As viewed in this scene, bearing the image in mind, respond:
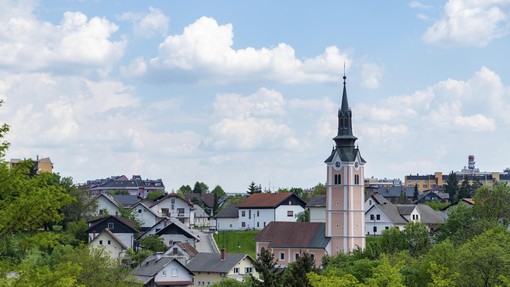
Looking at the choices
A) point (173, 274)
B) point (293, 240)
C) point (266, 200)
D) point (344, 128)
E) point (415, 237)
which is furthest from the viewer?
point (266, 200)

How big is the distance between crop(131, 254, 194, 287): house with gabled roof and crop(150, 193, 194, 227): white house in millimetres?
47925

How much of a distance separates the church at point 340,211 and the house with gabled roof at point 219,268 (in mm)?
13517

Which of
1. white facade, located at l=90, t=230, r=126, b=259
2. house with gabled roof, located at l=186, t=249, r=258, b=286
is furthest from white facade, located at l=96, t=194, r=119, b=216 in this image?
house with gabled roof, located at l=186, t=249, r=258, b=286

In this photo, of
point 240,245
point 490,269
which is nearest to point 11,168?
point 490,269

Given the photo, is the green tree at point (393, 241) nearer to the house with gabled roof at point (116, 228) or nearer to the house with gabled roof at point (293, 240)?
the house with gabled roof at point (293, 240)

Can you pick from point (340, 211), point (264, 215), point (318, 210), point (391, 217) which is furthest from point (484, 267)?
point (264, 215)

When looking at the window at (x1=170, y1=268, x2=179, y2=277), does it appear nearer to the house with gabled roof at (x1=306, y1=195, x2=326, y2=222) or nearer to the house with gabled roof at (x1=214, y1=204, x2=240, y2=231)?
the house with gabled roof at (x1=306, y1=195, x2=326, y2=222)

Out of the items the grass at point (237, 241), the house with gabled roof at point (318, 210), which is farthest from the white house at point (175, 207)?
the house with gabled roof at point (318, 210)

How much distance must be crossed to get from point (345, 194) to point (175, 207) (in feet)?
133

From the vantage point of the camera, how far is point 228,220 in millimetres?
115500

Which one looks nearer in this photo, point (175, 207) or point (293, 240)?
point (293, 240)

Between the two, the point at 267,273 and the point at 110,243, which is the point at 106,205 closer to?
the point at 110,243

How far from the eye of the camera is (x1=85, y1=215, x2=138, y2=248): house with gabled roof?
88.0m

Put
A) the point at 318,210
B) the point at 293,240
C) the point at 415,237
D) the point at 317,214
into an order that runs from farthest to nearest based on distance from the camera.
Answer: the point at 317,214, the point at 318,210, the point at 293,240, the point at 415,237
